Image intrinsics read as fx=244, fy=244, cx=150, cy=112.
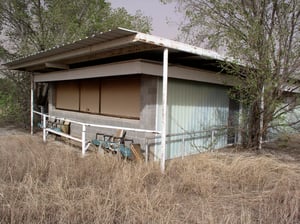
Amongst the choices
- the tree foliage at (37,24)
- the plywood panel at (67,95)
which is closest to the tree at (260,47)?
the plywood panel at (67,95)

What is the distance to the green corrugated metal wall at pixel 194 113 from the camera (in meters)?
6.18

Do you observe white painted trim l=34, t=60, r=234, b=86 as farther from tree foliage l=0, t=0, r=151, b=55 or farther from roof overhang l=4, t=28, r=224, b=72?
tree foliage l=0, t=0, r=151, b=55

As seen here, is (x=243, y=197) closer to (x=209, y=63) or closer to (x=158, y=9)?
(x=209, y=63)

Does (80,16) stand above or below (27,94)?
above

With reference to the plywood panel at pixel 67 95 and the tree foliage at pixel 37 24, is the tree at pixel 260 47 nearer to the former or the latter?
the plywood panel at pixel 67 95

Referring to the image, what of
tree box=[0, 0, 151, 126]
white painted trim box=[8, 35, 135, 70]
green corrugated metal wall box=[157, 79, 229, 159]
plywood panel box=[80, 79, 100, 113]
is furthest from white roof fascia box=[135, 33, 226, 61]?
tree box=[0, 0, 151, 126]

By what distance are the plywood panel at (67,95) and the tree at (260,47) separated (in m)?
5.02

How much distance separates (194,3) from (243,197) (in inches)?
218

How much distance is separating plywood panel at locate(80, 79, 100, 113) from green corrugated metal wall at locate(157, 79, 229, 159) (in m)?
2.61

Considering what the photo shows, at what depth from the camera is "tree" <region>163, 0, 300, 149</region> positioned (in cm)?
581

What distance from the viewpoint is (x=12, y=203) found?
2820 millimetres

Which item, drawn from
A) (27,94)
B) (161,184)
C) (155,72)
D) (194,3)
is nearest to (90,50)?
(155,72)

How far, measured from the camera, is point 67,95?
30.5ft

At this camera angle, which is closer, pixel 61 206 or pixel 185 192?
pixel 61 206
